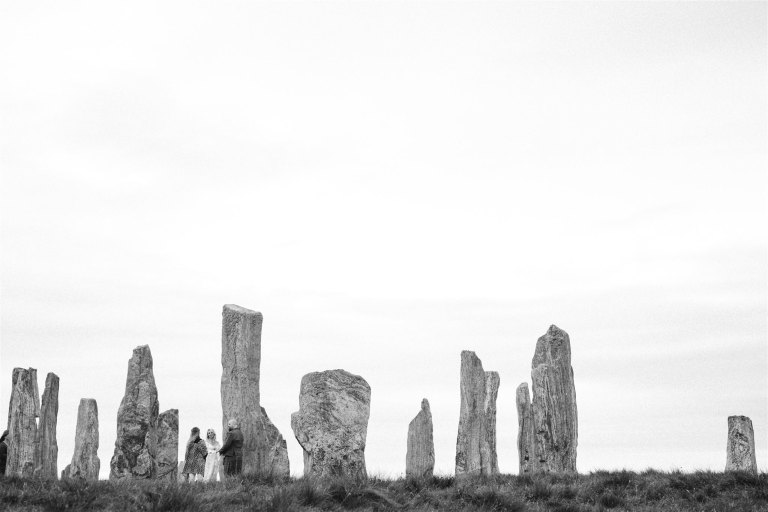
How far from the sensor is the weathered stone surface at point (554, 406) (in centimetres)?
2652

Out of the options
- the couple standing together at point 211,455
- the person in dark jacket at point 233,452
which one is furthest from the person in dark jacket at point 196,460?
the person in dark jacket at point 233,452

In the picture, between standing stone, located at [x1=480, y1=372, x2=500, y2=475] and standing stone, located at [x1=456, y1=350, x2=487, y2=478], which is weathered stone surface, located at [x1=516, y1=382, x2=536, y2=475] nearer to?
standing stone, located at [x1=480, y1=372, x2=500, y2=475]

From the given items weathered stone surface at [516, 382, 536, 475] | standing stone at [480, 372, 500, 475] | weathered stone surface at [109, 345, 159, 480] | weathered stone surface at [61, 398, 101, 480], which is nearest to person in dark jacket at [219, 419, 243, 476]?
weathered stone surface at [109, 345, 159, 480]

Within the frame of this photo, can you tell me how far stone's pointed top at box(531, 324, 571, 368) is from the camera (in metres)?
26.9

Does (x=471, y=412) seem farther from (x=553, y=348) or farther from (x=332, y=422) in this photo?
(x=332, y=422)

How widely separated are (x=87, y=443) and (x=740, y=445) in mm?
17127

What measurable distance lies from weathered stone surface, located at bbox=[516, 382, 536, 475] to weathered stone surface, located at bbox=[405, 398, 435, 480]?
2.89 meters

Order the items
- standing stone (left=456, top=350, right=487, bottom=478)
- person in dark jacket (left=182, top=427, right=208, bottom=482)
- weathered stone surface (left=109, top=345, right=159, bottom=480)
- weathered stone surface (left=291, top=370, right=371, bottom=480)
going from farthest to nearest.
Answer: standing stone (left=456, top=350, right=487, bottom=478) < person in dark jacket (left=182, top=427, right=208, bottom=482) < weathered stone surface (left=109, top=345, right=159, bottom=480) < weathered stone surface (left=291, top=370, right=371, bottom=480)

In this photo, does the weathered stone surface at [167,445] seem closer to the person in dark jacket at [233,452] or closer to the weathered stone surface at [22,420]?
the person in dark jacket at [233,452]

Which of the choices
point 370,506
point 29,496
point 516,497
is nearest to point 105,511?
point 29,496

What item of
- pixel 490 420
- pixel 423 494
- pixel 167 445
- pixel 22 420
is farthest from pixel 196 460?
pixel 490 420

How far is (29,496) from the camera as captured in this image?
56.3 feet

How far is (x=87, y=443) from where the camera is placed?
92.8 feet

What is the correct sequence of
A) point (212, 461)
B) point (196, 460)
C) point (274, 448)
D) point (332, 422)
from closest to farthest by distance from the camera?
point (332, 422), point (212, 461), point (274, 448), point (196, 460)
